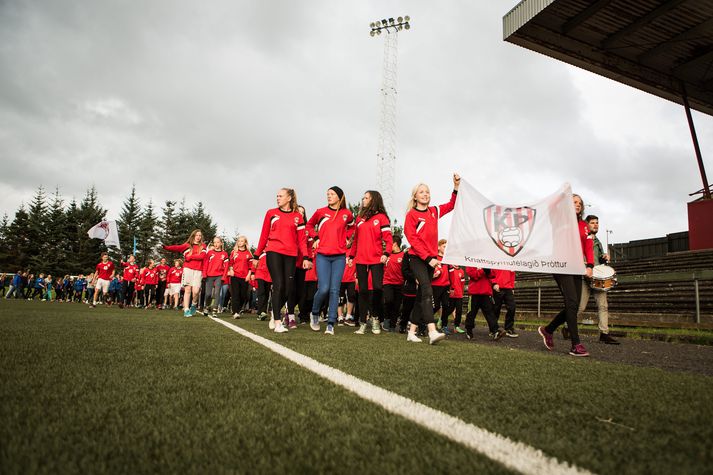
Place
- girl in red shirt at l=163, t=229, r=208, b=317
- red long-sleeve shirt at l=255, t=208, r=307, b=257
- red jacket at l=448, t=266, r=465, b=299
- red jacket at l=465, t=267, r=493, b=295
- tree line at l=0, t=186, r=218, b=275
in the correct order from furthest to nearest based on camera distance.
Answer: tree line at l=0, t=186, r=218, b=275, girl in red shirt at l=163, t=229, r=208, b=317, red jacket at l=448, t=266, r=465, b=299, red jacket at l=465, t=267, r=493, b=295, red long-sleeve shirt at l=255, t=208, r=307, b=257

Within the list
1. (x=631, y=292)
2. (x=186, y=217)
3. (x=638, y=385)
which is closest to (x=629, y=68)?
(x=631, y=292)

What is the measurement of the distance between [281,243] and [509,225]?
3.50 metres

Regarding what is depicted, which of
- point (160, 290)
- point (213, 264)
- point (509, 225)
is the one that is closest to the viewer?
point (509, 225)

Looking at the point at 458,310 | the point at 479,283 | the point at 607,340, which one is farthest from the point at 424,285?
the point at 458,310

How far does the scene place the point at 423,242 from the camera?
253 inches

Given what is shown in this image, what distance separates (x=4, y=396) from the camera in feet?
8.06

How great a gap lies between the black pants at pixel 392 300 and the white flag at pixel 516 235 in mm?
3358

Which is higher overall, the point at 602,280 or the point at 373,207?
the point at 373,207

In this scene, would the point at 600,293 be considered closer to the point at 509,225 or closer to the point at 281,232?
the point at 509,225

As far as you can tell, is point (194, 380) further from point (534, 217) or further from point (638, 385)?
point (534, 217)

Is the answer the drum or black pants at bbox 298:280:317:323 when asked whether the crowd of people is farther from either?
the drum

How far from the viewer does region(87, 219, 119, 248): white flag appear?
81.0 feet

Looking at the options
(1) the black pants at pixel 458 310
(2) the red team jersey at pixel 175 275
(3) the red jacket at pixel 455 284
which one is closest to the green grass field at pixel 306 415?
(3) the red jacket at pixel 455 284

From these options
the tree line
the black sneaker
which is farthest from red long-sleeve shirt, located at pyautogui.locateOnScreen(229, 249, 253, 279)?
the tree line
